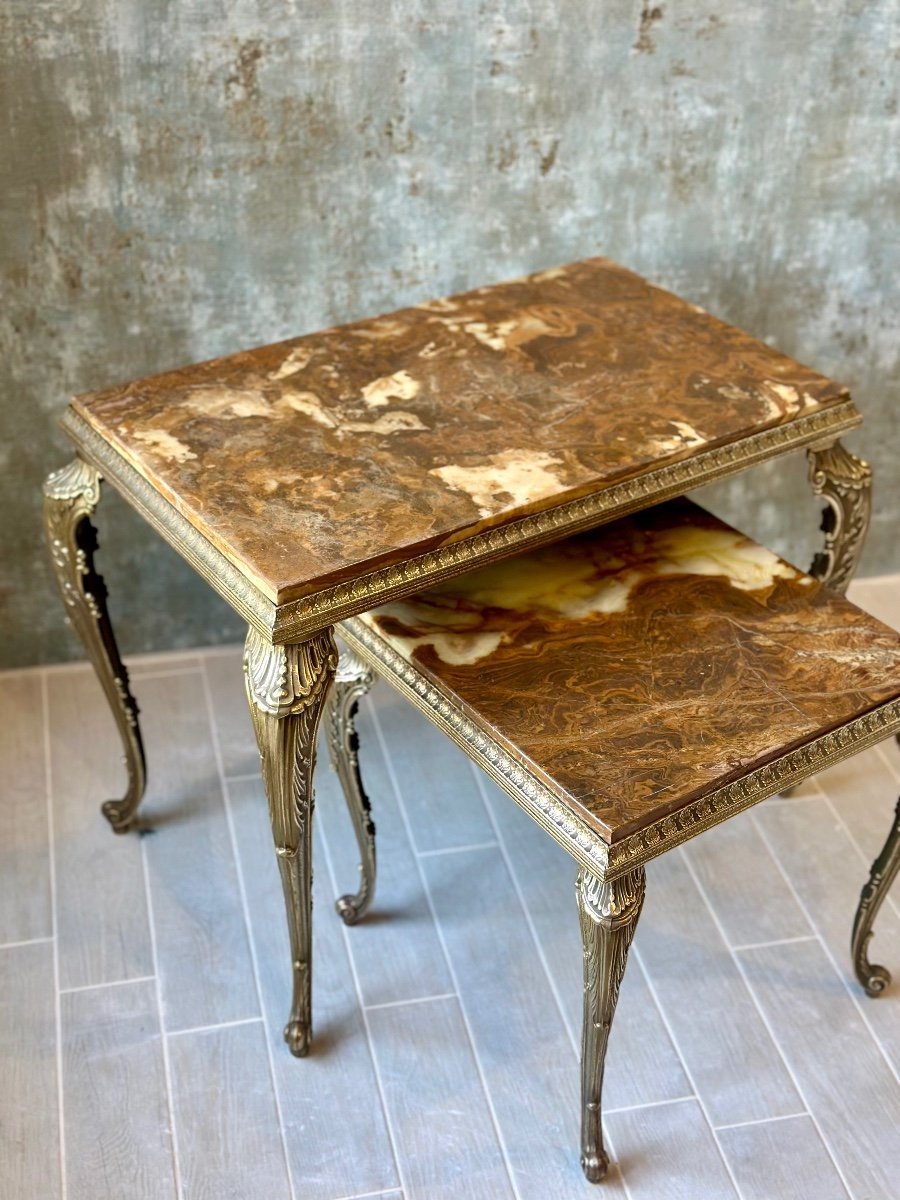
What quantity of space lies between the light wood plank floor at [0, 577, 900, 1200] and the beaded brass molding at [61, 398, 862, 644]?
28.7 inches

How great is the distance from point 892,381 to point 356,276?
40.7 inches

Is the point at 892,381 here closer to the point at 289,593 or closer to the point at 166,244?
the point at 166,244

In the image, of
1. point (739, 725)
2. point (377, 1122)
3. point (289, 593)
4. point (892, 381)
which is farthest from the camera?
point (892, 381)

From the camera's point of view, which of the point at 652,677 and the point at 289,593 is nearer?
the point at 289,593

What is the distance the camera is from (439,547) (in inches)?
62.0

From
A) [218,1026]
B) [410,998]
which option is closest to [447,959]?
[410,998]

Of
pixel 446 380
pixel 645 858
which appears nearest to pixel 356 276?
pixel 446 380

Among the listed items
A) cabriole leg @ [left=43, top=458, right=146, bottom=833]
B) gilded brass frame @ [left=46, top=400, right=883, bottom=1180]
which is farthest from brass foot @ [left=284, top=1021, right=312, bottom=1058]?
cabriole leg @ [left=43, top=458, right=146, bottom=833]

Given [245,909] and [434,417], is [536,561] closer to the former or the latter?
[434,417]

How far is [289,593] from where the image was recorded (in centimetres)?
148

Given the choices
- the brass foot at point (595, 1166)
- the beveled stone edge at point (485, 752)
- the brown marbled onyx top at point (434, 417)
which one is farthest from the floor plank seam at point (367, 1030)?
the brown marbled onyx top at point (434, 417)

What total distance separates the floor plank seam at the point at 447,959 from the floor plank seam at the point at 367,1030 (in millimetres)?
131

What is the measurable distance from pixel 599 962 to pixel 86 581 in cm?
87

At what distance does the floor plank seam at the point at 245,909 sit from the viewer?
1.85m
